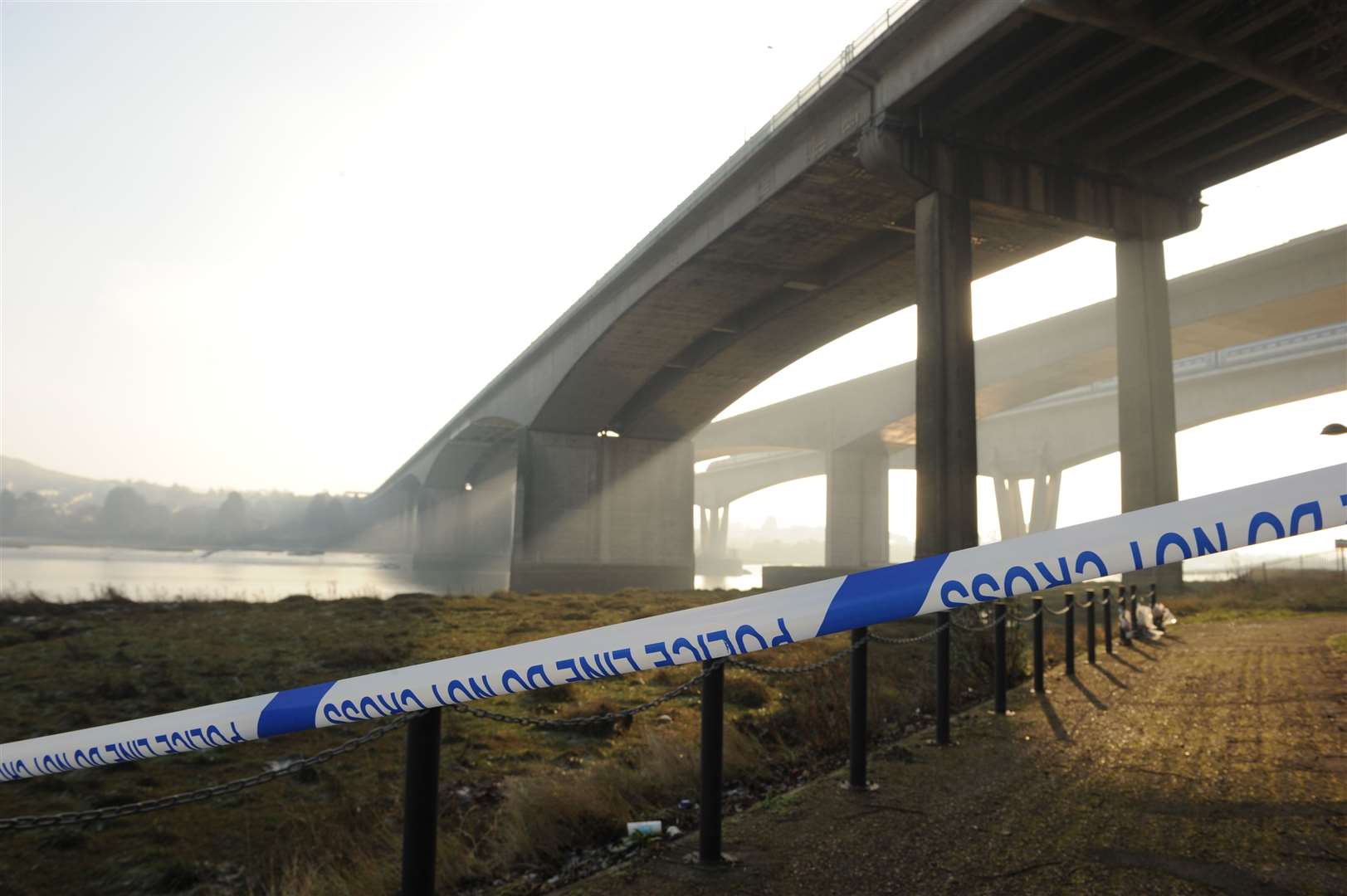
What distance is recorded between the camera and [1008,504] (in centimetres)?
7456

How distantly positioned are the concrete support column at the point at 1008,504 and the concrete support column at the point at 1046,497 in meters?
6.75

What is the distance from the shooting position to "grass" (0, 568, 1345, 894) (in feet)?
16.4

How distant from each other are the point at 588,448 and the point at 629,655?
1924 inches

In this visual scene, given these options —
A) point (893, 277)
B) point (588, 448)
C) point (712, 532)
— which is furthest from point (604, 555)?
point (712, 532)

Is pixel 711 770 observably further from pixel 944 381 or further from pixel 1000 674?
pixel 944 381

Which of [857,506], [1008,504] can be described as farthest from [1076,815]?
[1008,504]

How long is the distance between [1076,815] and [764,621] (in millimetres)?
2769

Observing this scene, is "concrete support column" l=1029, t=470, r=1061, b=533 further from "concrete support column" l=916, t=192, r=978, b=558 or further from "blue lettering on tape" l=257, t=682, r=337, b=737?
"blue lettering on tape" l=257, t=682, r=337, b=737

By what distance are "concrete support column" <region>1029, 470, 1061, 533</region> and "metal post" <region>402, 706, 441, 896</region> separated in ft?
221

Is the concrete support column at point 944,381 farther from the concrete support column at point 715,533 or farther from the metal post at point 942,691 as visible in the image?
the concrete support column at point 715,533

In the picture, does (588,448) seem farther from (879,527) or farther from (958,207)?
(958,207)

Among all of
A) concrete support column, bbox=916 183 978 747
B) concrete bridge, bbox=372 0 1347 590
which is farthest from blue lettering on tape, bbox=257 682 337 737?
concrete support column, bbox=916 183 978 747

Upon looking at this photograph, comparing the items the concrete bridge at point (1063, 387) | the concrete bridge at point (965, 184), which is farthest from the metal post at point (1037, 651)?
the concrete bridge at point (1063, 387)

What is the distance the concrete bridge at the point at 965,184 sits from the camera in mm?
19609
